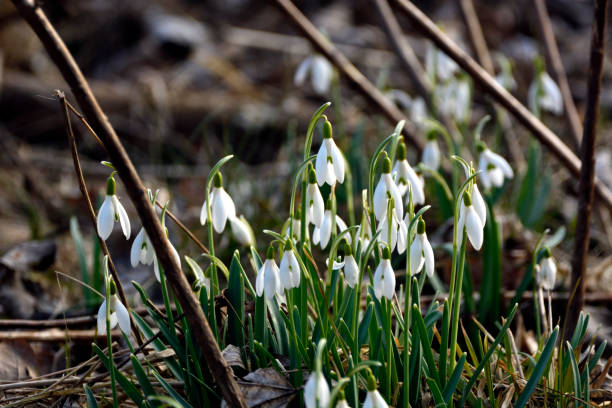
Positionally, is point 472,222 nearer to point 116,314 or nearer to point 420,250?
point 420,250

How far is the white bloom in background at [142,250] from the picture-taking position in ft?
4.56

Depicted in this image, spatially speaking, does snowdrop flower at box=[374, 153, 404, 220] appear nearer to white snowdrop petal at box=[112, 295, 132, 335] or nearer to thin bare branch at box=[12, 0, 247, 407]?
thin bare branch at box=[12, 0, 247, 407]

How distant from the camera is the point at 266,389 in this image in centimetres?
139

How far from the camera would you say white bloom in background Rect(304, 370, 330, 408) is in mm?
1072

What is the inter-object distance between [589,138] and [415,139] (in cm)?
115

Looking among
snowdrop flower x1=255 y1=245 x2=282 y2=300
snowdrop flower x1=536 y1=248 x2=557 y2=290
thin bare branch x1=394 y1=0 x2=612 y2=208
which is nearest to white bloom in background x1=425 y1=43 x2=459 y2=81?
thin bare branch x1=394 y1=0 x2=612 y2=208

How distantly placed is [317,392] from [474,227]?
47 cm

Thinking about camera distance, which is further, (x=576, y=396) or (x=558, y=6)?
(x=558, y=6)

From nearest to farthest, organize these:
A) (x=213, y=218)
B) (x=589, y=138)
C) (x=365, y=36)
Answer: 1. (x=213, y=218)
2. (x=589, y=138)
3. (x=365, y=36)

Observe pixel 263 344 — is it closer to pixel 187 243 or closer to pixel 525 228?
pixel 187 243

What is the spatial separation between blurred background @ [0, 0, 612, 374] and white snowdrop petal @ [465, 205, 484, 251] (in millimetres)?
909

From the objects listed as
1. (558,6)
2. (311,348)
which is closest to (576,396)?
(311,348)

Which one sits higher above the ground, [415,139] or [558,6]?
[558,6]

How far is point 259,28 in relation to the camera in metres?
6.51
